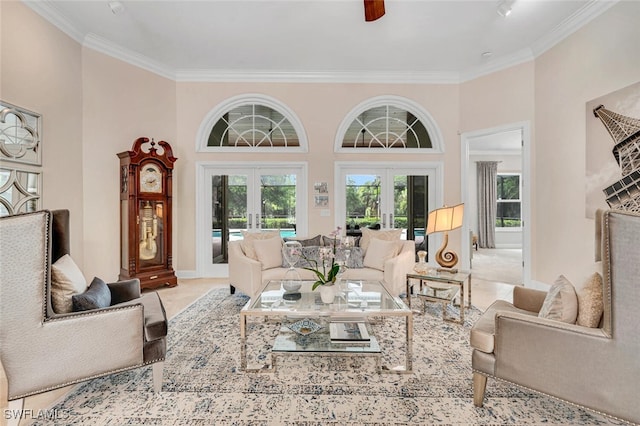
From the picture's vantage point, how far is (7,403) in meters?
1.52

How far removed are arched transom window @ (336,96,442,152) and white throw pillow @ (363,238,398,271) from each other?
6.42 ft

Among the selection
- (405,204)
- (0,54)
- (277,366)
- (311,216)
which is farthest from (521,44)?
(0,54)

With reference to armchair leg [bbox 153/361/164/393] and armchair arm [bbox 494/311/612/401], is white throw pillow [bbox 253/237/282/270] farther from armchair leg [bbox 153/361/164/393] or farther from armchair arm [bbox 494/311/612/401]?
armchair arm [bbox 494/311/612/401]

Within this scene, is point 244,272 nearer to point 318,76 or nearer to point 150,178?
point 150,178

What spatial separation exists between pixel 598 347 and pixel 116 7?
498 cm

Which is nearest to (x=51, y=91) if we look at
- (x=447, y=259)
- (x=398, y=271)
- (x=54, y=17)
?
(x=54, y=17)

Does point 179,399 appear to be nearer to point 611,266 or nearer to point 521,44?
point 611,266

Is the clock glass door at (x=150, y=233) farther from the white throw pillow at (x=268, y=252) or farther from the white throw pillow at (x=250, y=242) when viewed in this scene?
the white throw pillow at (x=268, y=252)

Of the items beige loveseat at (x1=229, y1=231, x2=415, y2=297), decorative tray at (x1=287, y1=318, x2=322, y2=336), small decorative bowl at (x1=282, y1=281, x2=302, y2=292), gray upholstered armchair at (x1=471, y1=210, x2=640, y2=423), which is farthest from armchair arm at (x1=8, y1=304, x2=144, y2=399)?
gray upholstered armchair at (x1=471, y1=210, x2=640, y2=423)

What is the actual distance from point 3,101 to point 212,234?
117 inches

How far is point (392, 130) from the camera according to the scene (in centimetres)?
518

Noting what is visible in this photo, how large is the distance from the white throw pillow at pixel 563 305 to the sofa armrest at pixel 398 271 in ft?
6.01

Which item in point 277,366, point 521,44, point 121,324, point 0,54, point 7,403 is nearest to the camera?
point 7,403

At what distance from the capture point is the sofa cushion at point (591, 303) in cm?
151
